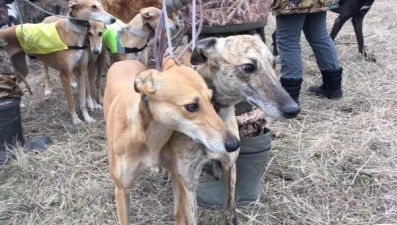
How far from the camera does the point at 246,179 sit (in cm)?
303

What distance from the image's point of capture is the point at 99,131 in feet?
14.7

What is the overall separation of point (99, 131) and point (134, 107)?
7.44ft

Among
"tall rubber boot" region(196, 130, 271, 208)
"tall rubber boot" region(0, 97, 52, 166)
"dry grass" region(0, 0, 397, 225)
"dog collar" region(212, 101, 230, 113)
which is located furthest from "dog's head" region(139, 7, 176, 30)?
"dog collar" region(212, 101, 230, 113)

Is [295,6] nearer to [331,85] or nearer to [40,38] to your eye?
[331,85]

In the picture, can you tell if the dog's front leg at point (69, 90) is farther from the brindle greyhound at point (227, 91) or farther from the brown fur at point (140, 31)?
the brindle greyhound at point (227, 91)

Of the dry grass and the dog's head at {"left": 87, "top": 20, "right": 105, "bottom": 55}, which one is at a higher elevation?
the dog's head at {"left": 87, "top": 20, "right": 105, "bottom": 55}

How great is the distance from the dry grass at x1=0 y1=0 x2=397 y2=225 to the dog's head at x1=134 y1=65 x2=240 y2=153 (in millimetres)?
1084

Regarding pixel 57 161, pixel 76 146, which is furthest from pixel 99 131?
pixel 57 161

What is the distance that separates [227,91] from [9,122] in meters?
2.28

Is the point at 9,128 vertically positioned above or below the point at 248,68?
below

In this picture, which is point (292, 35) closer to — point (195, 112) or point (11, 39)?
point (195, 112)

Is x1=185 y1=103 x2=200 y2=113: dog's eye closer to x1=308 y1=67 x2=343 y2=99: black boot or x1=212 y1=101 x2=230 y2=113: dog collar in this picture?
x1=212 y1=101 x2=230 y2=113: dog collar

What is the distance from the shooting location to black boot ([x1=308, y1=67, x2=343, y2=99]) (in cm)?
465

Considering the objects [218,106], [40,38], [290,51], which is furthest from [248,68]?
[40,38]
